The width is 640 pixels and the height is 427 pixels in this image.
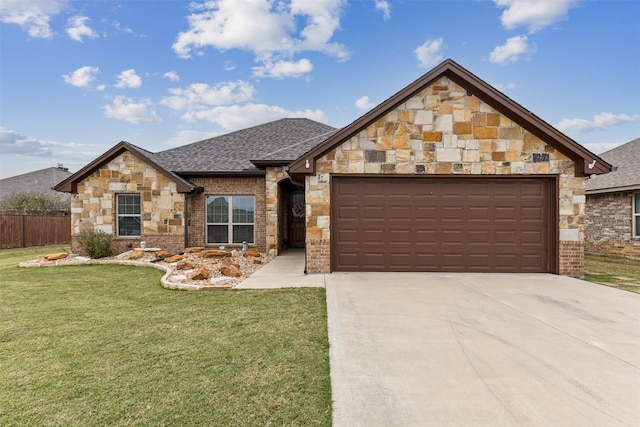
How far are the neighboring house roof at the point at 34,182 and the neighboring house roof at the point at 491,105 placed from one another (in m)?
29.0

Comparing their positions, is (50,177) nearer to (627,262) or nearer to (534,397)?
(534,397)

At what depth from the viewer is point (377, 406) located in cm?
272

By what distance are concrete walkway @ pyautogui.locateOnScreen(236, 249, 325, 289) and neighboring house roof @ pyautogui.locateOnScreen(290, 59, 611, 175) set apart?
2684mm

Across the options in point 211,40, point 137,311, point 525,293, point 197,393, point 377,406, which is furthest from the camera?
point 211,40

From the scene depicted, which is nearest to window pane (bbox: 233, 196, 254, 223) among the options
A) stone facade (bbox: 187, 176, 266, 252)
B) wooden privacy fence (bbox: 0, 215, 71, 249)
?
stone facade (bbox: 187, 176, 266, 252)

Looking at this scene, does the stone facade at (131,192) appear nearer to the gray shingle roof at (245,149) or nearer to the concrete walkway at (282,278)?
the gray shingle roof at (245,149)

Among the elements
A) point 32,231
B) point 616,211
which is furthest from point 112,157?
point 616,211

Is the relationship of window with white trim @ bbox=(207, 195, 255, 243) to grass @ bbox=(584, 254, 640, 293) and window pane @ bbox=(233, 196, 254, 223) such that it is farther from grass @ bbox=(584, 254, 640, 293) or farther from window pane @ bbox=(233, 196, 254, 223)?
A: grass @ bbox=(584, 254, 640, 293)

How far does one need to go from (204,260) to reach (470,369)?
29.0ft

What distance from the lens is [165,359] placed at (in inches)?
143

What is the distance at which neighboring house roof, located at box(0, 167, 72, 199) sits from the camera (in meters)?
27.6

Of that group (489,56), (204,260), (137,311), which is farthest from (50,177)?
(489,56)

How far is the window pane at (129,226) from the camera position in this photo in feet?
40.6

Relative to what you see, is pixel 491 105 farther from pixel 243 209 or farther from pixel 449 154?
pixel 243 209
